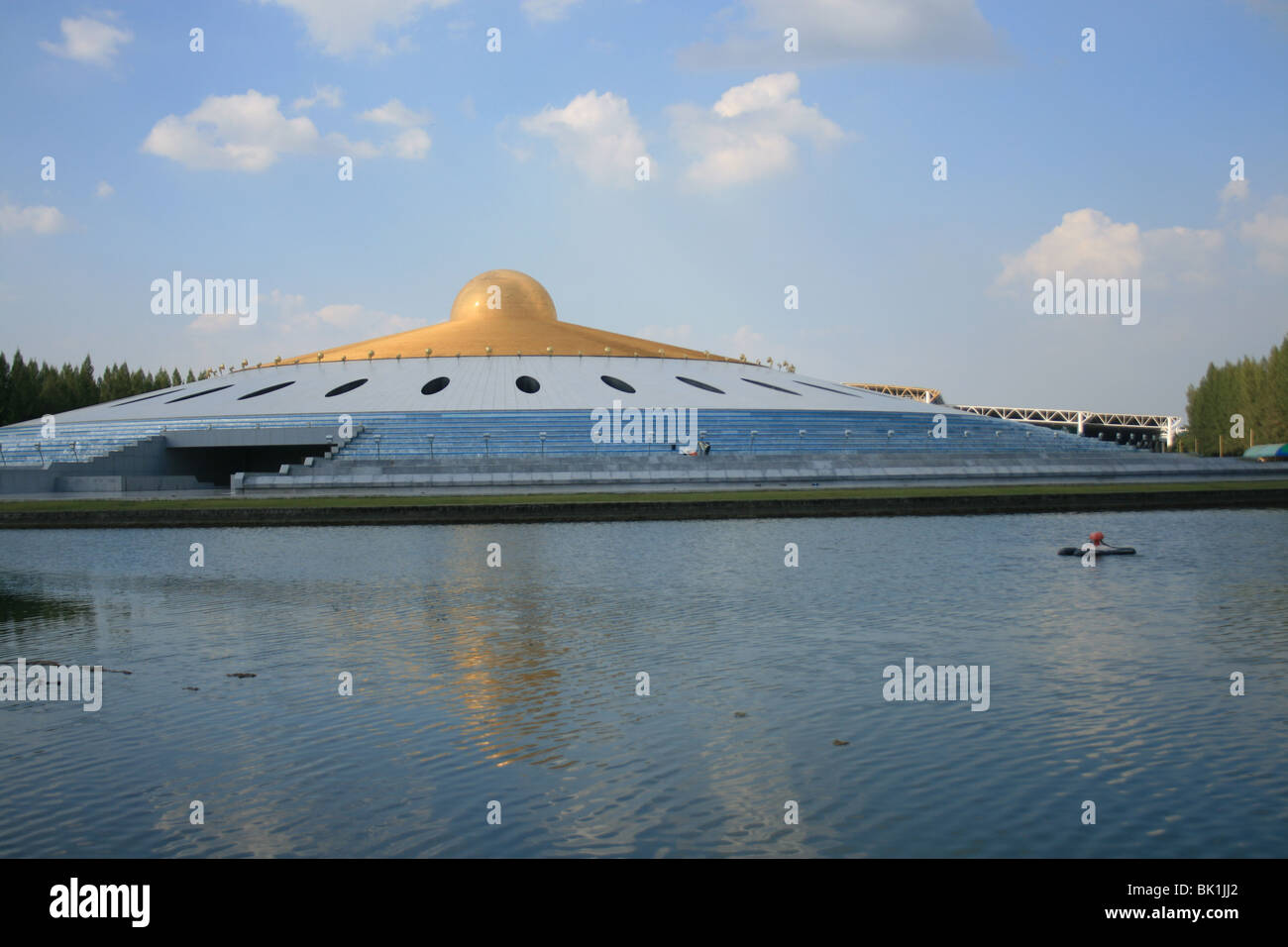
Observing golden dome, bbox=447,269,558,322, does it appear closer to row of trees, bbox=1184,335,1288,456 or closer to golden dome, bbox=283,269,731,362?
golden dome, bbox=283,269,731,362

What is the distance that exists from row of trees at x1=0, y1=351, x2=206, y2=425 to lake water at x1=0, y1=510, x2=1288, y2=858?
56367mm

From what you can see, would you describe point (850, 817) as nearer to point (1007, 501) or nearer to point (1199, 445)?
point (1007, 501)

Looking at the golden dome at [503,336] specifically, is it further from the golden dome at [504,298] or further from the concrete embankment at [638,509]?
the concrete embankment at [638,509]

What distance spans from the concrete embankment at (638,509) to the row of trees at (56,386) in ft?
126

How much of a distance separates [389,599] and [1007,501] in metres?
18.0

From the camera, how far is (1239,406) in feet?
266

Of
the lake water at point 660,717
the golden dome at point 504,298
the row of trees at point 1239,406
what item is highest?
the golden dome at point 504,298

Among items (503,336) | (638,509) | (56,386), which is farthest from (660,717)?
(56,386)

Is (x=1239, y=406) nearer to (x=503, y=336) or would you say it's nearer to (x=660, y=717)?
(x=503, y=336)

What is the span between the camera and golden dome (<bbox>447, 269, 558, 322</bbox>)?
63906mm

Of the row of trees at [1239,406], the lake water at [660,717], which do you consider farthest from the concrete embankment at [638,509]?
the row of trees at [1239,406]

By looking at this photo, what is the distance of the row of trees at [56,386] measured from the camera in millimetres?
69500

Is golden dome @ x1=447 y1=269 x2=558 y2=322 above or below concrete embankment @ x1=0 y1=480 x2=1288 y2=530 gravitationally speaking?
above

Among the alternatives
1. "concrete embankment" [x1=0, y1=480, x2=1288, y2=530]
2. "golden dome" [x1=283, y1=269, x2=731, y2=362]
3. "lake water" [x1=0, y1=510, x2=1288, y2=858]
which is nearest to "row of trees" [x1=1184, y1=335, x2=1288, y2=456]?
"golden dome" [x1=283, y1=269, x2=731, y2=362]
